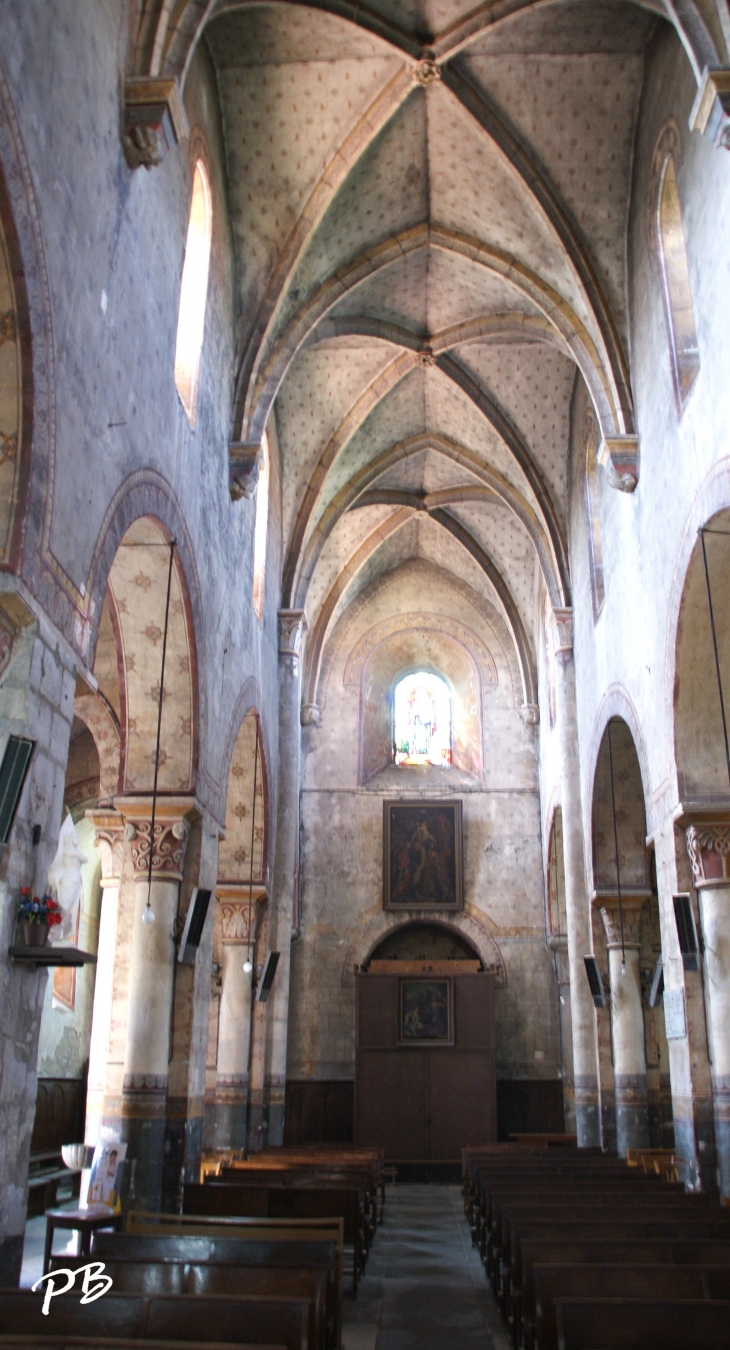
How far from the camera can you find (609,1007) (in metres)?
17.4

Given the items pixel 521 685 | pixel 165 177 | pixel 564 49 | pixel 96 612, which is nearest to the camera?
pixel 96 612

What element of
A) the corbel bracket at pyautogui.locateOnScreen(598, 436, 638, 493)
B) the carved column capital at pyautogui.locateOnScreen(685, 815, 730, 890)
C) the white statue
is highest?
the corbel bracket at pyautogui.locateOnScreen(598, 436, 638, 493)

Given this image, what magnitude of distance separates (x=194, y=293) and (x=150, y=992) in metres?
8.04

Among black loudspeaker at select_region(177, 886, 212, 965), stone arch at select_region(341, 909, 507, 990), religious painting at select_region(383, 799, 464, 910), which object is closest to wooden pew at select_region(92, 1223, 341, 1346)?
black loudspeaker at select_region(177, 886, 212, 965)

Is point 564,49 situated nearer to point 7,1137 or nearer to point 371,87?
point 371,87

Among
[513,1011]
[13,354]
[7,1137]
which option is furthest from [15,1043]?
[513,1011]

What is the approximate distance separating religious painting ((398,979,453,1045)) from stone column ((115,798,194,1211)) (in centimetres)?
1185

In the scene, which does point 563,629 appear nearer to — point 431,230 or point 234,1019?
point 431,230

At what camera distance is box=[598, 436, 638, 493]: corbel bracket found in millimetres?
14000

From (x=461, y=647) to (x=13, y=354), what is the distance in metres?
20.2

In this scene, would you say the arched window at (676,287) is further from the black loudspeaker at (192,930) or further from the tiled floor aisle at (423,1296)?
the tiled floor aisle at (423,1296)

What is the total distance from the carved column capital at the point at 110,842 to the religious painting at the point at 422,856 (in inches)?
416

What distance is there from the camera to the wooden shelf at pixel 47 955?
6918 mm
